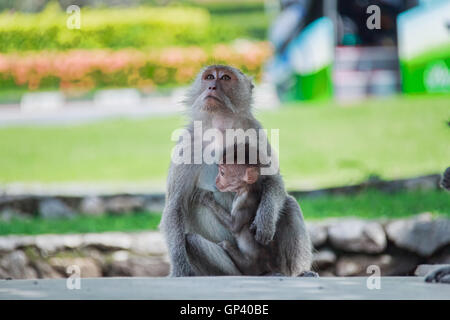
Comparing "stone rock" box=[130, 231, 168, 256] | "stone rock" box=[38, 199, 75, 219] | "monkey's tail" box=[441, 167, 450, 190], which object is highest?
"monkey's tail" box=[441, 167, 450, 190]

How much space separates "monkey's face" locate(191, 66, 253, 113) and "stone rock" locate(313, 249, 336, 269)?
10.1 ft

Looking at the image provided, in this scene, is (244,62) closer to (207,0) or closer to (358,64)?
(358,64)

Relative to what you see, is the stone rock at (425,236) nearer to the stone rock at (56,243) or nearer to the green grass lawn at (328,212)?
the green grass lawn at (328,212)

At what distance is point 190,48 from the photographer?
55.6 feet

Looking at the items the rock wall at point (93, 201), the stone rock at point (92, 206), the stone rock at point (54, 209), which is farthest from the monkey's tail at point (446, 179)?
the stone rock at point (54, 209)

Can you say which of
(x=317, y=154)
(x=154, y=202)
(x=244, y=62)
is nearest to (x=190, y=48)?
(x=244, y=62)

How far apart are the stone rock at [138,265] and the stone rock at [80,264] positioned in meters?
0.20

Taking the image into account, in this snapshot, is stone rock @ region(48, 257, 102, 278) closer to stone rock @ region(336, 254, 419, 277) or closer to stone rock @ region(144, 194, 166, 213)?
stone rock @ region(144, 194, 166, 213)

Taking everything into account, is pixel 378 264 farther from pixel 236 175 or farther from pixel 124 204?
pixel 236 175

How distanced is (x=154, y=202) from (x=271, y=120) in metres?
3.68

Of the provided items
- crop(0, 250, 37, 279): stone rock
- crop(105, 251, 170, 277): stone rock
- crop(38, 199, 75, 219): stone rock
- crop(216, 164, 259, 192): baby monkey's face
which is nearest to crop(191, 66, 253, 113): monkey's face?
crop(216, 164, 259, 192): baby monkey's face

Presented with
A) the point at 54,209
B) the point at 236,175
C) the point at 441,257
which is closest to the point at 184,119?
the point at 236,175

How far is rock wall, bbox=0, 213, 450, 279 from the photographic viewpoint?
25.2 feet

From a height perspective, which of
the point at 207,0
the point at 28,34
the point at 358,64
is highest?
the point at 207,0
